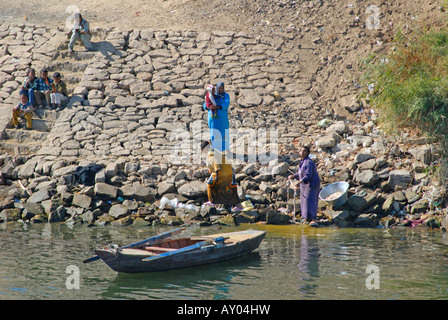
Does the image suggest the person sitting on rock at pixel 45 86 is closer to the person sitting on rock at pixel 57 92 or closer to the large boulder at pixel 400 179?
the person sitting on rock at pixel 57 92

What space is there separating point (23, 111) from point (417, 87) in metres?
9.66

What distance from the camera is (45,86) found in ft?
46.3

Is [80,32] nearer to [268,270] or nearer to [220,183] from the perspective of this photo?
[220,183]

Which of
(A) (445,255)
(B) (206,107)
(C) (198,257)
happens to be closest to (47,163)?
(B) (206,107)

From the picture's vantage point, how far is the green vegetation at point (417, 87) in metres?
Answer: 10.6

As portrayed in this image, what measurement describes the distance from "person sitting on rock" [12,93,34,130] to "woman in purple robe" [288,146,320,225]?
7.41 metres

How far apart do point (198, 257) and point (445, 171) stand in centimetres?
572

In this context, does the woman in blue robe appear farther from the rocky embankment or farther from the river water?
the river water

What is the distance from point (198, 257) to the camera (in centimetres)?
778

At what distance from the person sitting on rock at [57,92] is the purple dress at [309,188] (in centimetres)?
727

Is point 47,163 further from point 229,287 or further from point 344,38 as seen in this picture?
point 344,38

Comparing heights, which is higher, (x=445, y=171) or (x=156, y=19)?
(x=156, y=19)

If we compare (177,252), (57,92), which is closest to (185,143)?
(57,92)

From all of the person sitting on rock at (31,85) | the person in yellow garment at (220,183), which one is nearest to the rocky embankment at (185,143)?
the person in yellow garment at (220,183)
